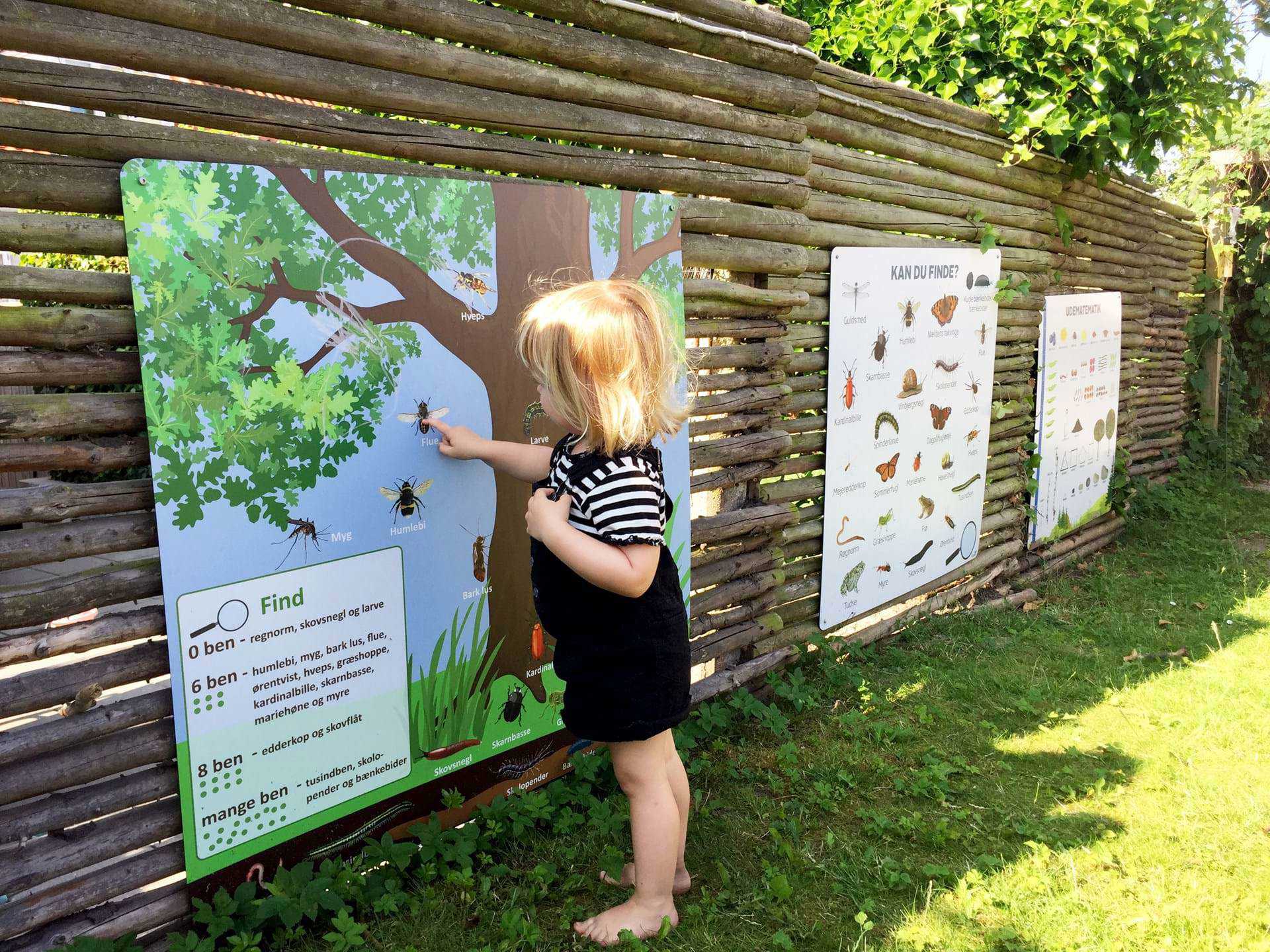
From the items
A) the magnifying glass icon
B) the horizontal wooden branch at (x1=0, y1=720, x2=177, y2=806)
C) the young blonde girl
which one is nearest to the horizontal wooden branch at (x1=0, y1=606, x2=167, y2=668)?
the magnifying glass icon

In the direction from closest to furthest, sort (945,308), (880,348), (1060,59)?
(880,348)
(945,308)
(1060,59)

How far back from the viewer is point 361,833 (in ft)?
9.06

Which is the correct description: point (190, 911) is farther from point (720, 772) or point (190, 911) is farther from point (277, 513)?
point (720, 772)

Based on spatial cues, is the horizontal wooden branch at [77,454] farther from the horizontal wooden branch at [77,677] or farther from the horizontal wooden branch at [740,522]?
the horizontal wooden branch at [740,522]

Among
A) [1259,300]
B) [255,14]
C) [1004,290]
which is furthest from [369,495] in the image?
[1259,300]

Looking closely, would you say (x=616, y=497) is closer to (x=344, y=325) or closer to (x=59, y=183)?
(x=344, y=325)

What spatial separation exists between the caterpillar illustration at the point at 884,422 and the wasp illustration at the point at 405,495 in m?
2.94

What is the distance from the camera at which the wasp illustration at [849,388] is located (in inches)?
189

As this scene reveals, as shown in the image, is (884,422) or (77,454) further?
(884,422)

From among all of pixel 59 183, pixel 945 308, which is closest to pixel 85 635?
pixel 59 183

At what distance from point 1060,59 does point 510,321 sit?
15.3 feet

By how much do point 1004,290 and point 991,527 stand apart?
5.24 feet

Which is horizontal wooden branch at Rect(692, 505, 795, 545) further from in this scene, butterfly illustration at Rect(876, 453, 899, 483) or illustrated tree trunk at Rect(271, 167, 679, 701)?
illustrated tree trunk at Rect(271, 167, 679, 701)

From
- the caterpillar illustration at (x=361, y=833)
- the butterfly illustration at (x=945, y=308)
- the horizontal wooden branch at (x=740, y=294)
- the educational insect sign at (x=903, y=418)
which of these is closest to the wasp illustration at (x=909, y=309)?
the educational insect sign at (x=903, y=418)
